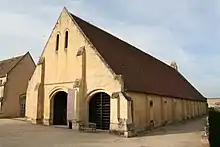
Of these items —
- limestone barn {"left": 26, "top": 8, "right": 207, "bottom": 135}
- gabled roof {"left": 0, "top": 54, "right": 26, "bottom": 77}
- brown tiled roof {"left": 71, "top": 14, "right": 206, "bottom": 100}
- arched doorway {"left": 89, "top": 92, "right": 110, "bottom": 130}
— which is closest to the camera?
limestone barn {"left": 26, "top": 8, "right": 207, "bottom": 135}

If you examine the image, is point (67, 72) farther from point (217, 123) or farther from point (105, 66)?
point (217, 123)

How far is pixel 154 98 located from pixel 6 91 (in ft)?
71.9

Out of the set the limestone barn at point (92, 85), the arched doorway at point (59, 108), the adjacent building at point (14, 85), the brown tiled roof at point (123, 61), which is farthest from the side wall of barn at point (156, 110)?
the adjacent building at point (14, 85)

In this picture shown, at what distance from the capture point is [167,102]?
102 ft

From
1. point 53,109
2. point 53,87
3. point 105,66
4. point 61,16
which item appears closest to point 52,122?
point 53,109

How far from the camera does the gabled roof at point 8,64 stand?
40406 millimetres

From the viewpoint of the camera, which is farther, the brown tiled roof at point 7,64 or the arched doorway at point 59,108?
the brown tiled roof at point 7,64

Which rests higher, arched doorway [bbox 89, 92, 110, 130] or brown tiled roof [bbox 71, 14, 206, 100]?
brown tiled roof [bbox 71, 14, 206, 100]

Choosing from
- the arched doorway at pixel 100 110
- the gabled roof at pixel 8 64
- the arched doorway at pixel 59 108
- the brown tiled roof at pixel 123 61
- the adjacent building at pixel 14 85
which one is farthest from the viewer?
the gabled roof at pixel 8 64

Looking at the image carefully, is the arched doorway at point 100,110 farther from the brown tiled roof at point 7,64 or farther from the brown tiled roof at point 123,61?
the brown tiled roof at point 7,64

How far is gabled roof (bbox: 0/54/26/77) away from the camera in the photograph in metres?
40.4

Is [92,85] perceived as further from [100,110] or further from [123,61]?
[123,61]

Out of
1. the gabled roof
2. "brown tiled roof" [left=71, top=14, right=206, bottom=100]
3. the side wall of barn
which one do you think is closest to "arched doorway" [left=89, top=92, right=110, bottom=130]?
the side wall of barn

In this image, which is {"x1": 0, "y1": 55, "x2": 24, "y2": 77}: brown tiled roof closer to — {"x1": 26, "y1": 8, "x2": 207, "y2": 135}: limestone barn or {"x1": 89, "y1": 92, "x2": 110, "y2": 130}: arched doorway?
{"x1": 26, "y1": 8, "x2": 207, "y2": 135}: limestone barn
